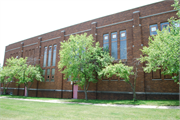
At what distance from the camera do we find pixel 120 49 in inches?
834

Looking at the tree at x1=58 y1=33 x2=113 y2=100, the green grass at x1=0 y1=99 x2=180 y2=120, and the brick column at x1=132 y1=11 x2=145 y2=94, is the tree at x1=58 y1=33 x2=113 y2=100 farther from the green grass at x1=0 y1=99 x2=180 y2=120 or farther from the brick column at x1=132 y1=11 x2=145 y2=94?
the green grass at x1=0 y1=99 x2=180 y2=120

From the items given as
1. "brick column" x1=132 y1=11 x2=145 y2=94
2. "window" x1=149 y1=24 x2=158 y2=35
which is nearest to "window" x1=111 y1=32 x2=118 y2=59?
"brick column" x1=132 y1=11 x2=145 y2=94

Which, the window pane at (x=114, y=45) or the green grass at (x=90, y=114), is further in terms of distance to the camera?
the window pane at (x=114, y=45)

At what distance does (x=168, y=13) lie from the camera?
60.8 feet

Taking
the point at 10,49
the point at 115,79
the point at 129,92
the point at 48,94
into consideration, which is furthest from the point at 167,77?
the point at 10,49

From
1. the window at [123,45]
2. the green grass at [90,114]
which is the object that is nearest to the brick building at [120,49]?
the window at [123,45]

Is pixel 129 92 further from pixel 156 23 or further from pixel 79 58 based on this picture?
pixel 156 23

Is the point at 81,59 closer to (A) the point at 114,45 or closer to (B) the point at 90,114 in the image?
(A) the point at 114,45

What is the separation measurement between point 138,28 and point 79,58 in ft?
30.2

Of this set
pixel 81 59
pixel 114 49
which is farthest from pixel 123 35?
pixel 81 59

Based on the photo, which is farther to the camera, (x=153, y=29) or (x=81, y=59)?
(x=81, y=59)

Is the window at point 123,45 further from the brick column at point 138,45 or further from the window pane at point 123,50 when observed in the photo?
the brick column at point 138,45

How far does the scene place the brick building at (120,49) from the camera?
18062 millimetres

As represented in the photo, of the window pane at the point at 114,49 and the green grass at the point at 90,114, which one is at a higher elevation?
the window pane at the point at 114,49
